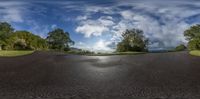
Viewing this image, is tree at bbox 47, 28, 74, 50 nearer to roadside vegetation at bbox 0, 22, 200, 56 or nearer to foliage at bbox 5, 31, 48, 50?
roadside vegetation at bbox 0, 22, 200, 56

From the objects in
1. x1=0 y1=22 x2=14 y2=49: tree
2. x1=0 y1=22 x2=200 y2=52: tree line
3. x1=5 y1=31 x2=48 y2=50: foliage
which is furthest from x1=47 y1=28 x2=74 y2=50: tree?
x1=0 y1=22 x2=14 y2=49: tree

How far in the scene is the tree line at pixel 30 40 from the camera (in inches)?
1853

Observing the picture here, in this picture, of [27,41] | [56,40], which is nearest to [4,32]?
[27,41]

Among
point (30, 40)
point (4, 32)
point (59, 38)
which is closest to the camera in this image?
point (59, 38)

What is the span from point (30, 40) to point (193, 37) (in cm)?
Answer: 4178

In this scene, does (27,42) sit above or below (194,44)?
above

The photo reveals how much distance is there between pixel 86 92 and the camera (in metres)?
17.7

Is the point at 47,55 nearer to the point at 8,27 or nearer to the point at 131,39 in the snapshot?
the point at 131,39

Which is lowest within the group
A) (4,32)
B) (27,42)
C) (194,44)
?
(194,44)

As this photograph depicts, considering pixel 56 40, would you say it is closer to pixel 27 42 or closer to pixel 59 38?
pixel 59 38

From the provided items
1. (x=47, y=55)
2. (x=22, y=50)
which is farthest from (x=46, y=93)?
(x=22, y=50)

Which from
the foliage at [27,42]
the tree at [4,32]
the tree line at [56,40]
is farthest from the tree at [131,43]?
the tree at [4,32]

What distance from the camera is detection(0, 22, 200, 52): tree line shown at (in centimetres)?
4650

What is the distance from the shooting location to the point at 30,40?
7019 centimetres
